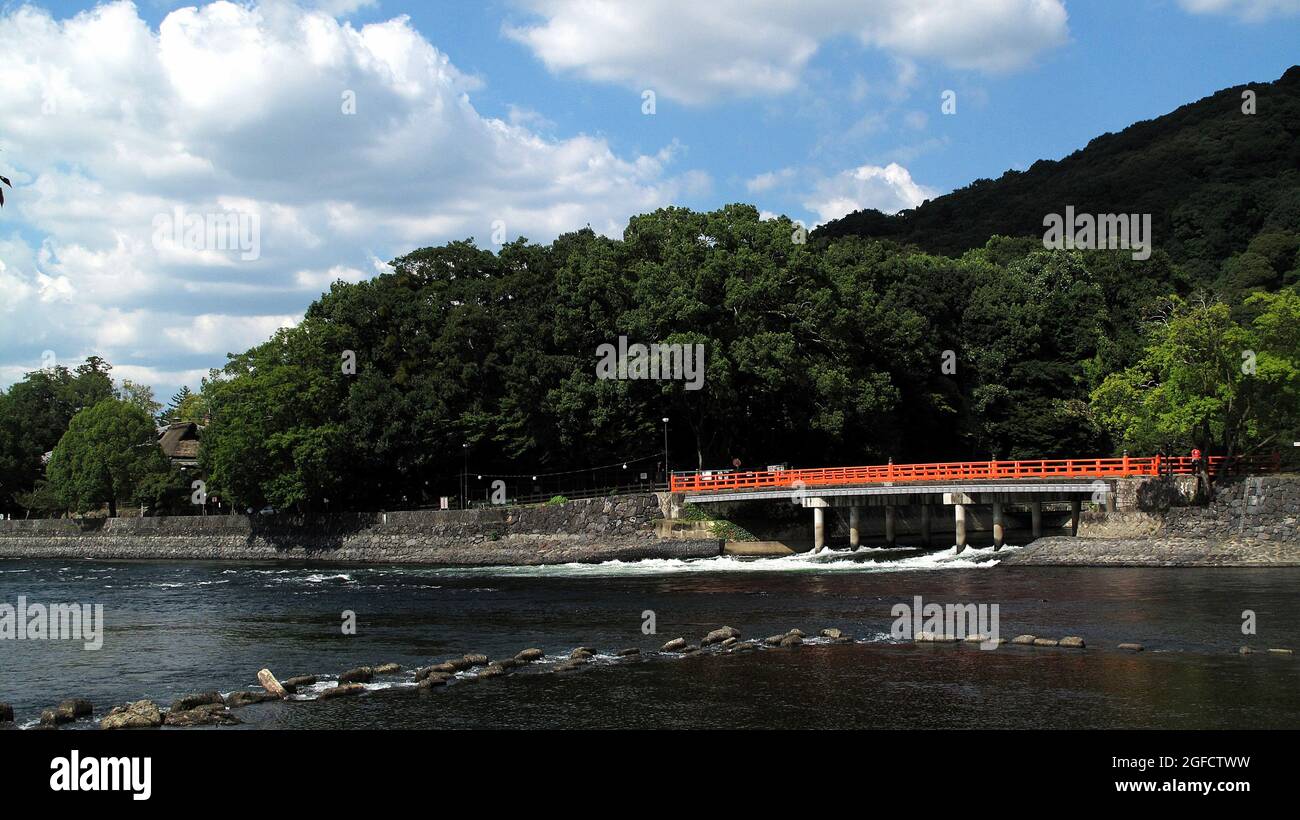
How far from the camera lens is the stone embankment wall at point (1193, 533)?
161ft

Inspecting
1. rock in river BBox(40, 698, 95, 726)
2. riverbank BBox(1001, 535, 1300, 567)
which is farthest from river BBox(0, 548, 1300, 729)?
riverbank BBox(1001, 535, 1300, 567)

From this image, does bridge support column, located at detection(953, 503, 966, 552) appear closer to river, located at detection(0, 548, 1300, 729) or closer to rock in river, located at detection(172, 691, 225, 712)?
river, located at detection(0, 548, 1300, 729)

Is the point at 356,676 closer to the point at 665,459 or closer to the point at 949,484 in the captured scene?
the point at 949,484

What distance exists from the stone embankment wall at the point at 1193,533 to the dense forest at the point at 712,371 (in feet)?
9.84

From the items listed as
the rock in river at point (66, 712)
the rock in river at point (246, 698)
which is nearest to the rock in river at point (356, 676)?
the rock in river at point (246, 698)

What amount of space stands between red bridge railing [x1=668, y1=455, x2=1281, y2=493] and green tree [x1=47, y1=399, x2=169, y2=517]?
190 ft

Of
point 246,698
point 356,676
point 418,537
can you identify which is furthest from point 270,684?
point 418,537

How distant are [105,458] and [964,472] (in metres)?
76.8

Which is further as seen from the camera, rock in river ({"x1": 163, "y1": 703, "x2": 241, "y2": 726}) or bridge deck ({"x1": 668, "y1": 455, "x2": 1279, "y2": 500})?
bridge deck ({"x1": 668, "y1": 455, "x2": 1279, "y2": 500})

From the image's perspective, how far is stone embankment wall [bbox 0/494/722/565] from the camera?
67.0 m

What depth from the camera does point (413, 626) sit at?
37156mm
